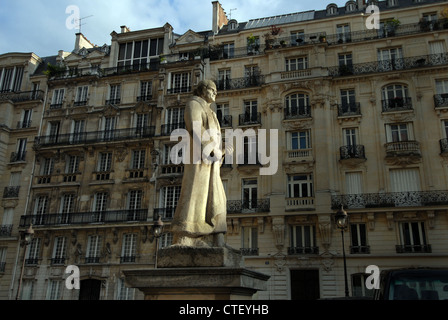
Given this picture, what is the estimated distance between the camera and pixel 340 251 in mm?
24359

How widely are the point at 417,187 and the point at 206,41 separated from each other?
1925 centimetres

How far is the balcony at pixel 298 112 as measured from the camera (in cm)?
2779

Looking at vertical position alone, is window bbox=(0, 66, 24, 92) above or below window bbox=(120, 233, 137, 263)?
above

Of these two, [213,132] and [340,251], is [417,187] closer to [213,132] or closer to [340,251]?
[340,251]

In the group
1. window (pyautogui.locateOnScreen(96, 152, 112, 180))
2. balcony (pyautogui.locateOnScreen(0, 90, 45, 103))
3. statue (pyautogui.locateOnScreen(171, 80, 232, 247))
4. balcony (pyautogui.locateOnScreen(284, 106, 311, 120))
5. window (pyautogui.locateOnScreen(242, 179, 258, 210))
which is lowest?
statue (pyautogui.locateOnScreen(171, 80, 232, 247))

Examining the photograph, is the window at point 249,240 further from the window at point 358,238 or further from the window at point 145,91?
the window at point 145,91

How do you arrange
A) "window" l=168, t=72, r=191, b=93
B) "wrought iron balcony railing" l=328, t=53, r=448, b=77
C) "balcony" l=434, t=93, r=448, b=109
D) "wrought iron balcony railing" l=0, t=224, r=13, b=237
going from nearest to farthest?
"balcony" l=434, t=93, r=448, b=109
"wrought iron balcony railing" l=328, t=53, r=448, b=77
"wrought iron balcony railing" l=0, t=224, r=13, b=237
"window" l=168, t=72, r=191, b=93

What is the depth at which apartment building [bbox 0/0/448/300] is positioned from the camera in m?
24.6

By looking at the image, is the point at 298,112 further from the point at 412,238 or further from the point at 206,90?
the point at 206,90

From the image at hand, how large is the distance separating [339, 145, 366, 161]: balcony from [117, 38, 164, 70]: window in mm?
17136

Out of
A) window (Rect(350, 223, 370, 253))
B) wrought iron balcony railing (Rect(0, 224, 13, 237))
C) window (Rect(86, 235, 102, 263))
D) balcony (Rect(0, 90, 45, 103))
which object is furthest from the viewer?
balcony (Rect(0, 90, 45, 103))

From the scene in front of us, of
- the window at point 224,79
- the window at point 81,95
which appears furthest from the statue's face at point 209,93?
the window at point 81,95

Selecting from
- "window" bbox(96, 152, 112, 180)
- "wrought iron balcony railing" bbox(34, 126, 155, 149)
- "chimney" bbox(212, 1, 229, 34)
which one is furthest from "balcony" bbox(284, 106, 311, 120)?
"window" bbox(96, 152, 112, 180)

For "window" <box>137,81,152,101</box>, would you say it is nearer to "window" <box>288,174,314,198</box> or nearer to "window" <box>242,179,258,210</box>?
"window" <box>242,179,258,210</box>
